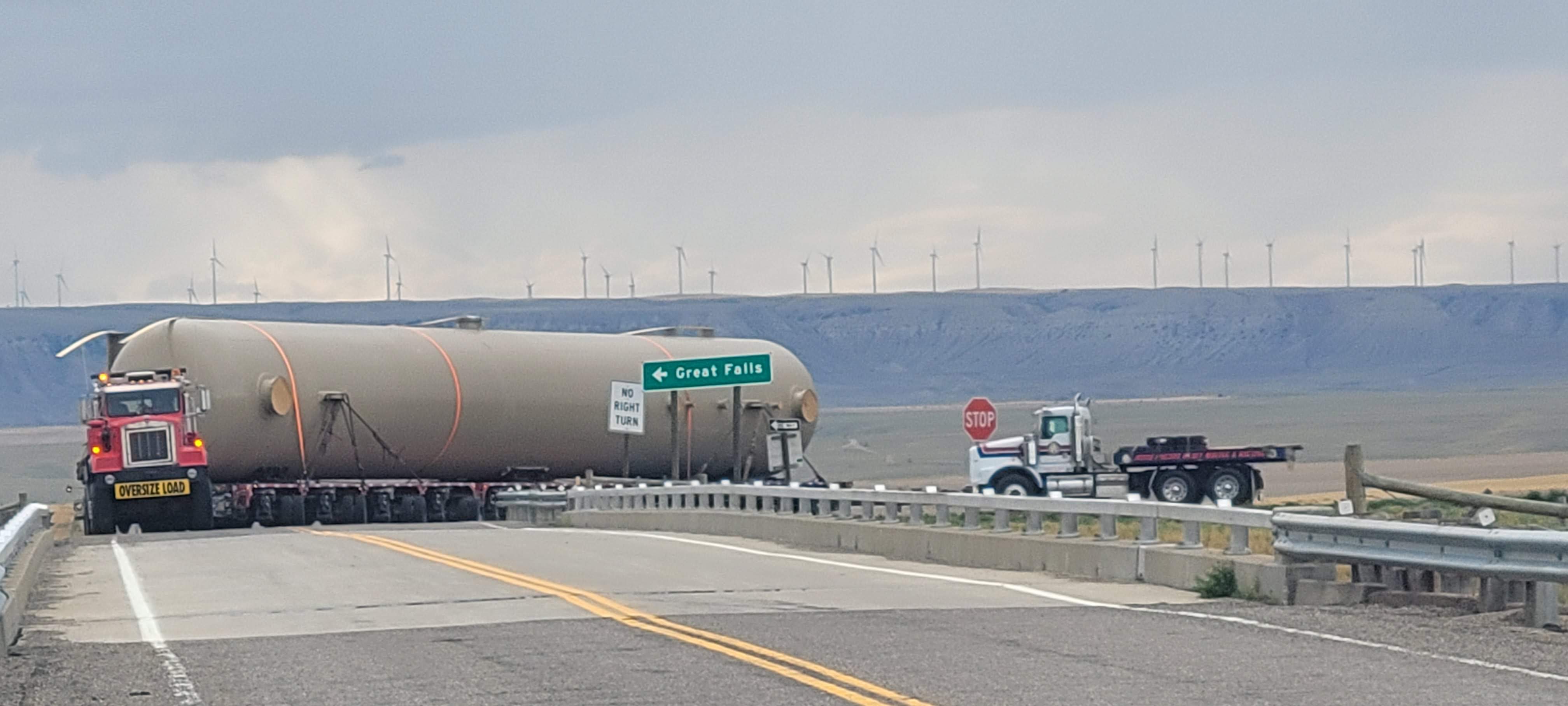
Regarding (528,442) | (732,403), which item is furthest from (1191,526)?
(732,403)

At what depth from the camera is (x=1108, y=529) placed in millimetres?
19641

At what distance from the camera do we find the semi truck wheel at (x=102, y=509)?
3972cm

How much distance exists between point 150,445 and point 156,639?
85.6 ft

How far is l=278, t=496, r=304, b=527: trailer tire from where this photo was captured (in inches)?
1692

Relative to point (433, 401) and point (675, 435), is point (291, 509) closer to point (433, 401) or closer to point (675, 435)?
point (433, 401)

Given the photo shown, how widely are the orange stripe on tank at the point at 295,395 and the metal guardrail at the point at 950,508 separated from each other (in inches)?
275

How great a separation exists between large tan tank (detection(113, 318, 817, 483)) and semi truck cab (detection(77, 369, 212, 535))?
2.41 feet

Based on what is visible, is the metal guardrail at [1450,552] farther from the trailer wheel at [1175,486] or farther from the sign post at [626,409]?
the trailer wheel at [1175,486]

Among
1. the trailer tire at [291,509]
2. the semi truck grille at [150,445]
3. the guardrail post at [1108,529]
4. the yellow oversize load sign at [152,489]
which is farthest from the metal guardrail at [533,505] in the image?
the guardrail post at [1108,529]

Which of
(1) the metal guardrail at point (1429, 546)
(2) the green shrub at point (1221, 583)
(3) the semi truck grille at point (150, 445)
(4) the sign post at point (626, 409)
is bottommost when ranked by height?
(2) the green shrub at point (1221, 583)

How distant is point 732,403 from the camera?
2085 inches

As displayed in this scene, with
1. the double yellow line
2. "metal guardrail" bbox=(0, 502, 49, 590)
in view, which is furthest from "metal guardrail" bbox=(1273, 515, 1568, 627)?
"metal guardrail" bbox=(0, 502, 49, 590)

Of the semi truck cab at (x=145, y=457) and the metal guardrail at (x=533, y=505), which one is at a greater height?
the semi truck cab at (x=145, y=457)

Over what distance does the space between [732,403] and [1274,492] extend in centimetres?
1963
